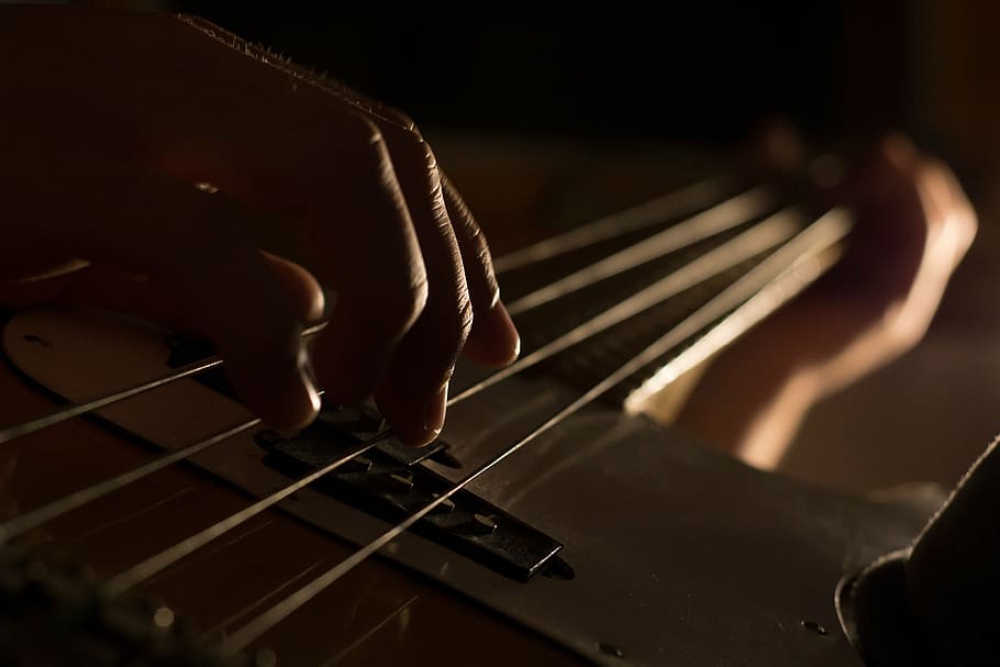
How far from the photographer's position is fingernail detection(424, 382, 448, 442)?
1.73 ft

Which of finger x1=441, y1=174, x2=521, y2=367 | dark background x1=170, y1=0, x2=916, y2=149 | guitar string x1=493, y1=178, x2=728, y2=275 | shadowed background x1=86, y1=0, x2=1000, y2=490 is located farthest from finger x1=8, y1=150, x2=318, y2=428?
dark background x1=170, y1=0, x2=916, y2=149

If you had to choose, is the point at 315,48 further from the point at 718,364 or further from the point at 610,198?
the point at 718,364

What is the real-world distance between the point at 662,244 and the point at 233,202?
81 centimetres

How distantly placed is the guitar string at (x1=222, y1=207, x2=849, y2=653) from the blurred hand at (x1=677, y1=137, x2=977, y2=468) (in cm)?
7

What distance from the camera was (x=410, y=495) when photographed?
1.72 feet

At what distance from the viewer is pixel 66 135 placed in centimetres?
47

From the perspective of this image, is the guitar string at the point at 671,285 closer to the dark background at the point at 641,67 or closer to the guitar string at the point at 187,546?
the guitar string at the point at 187,546

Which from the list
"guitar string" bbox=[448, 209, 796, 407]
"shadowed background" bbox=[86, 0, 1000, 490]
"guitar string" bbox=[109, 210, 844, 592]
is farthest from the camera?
"shadowed background" bbox=[86, 0, 1000, 490]

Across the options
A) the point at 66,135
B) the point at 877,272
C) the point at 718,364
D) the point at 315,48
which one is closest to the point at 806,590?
the point at 66,135

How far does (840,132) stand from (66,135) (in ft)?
7.57

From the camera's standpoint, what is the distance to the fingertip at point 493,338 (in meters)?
0.59

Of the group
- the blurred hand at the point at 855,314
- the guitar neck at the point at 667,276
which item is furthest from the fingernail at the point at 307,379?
the blurred hand at the point at 855,314

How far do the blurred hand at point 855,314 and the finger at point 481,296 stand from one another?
0.73 meters

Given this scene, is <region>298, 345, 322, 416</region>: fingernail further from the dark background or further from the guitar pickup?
the dark background
